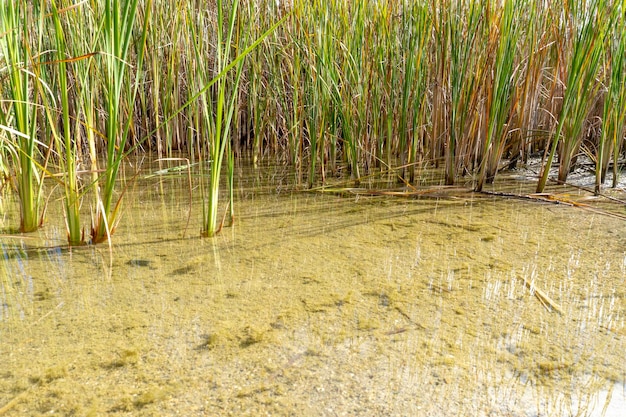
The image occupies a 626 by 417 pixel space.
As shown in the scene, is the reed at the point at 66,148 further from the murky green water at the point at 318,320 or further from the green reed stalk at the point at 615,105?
the green reed stalk at the point at 615,105

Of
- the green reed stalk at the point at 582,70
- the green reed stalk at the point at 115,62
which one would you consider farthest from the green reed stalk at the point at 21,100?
the green reed stalk at the point at 582,70

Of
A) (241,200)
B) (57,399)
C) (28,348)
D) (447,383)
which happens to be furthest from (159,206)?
(447,383)

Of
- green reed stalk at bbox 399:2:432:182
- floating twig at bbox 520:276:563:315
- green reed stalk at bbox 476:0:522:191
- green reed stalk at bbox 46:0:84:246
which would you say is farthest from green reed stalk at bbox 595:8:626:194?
green reed stalk at bbox 46:0:84:246

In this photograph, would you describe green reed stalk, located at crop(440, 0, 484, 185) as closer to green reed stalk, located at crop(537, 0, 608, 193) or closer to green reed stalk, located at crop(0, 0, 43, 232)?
green reed stalk, located at crop(537, 0, 608, 193)

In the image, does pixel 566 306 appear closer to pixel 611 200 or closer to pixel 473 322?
pixel 473 322

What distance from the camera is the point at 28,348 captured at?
0.80m

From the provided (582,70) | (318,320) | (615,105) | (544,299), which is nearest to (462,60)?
(582,70)

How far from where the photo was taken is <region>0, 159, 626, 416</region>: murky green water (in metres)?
0.69

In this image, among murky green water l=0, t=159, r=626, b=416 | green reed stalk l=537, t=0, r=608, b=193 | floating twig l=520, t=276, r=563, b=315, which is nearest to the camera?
murky green water l=0, t=159, r=626, b=416

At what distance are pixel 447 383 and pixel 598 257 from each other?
27.7 inches

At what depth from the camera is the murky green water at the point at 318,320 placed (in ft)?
2.26

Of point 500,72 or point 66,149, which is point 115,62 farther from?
point 500,72

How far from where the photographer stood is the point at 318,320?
0.90 m

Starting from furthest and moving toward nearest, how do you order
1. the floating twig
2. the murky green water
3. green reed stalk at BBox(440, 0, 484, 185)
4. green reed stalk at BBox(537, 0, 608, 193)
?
1. green reed stalk at BBox(440, 0, 484, 185)
2. green reed stalk at BBox(537, 0, 608, 193)
3. the floating twig
4. the murky green water
